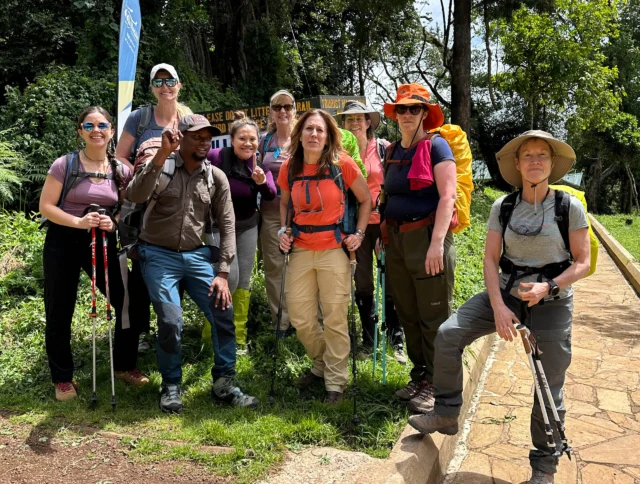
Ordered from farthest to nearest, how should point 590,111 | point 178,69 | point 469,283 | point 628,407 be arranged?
point 590,111
point 178,69
point 469,283
point 628,407

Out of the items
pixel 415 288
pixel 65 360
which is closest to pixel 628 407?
pixel 415 288

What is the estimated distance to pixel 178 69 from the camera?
12703 mm

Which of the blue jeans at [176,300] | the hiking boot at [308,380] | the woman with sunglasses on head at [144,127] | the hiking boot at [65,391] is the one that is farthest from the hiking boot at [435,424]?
the hiking boot at [65,391]

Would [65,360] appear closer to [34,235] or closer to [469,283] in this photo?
[34,235]

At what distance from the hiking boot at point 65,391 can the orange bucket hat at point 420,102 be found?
329cm

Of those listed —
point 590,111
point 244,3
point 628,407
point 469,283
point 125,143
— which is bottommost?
point 628,407

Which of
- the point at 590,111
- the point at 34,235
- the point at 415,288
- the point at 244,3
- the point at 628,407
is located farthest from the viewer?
the point at 590,111

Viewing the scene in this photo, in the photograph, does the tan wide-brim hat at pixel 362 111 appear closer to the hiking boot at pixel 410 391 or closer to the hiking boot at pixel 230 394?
the hiking boot at pixel 410 391

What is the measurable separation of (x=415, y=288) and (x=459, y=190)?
0.82 meters

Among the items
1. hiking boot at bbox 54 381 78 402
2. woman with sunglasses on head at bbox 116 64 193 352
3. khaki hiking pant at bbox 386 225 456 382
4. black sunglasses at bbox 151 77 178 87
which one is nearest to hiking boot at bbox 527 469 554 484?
khaki hiking pant at bbox 386 225 456 382

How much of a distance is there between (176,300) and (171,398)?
2.44ft

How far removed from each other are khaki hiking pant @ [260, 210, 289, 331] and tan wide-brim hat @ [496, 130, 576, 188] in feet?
7.93

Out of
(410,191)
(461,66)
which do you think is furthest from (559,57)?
(410,191)

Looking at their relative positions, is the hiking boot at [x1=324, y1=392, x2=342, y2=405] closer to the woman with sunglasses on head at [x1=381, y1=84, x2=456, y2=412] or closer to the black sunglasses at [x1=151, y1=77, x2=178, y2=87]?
the woman with sunglasses on head at [x1=381, y1=84, x2=456, y2=412]
